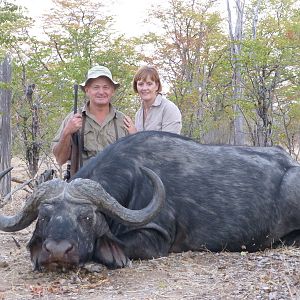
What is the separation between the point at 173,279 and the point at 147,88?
9.16 ft

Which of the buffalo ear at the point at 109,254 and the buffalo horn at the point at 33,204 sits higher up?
the buffalo horn at the point at 33,204

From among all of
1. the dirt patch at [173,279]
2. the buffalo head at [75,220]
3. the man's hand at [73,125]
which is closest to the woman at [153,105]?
the man's hand at [73,125]

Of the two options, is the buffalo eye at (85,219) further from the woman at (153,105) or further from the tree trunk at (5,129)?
the tree trunk at (5,129)

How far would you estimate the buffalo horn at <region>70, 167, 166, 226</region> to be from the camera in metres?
4.66

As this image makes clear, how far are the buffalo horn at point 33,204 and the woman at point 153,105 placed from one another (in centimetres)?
232

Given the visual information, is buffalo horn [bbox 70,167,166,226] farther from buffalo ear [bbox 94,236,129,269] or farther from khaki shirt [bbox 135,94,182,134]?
khaki shirt [bbox 135,94,182,134]

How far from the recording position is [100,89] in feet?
21.8

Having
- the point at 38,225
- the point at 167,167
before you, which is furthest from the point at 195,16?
the point at 38,225

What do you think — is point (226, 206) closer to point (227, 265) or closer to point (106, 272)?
point (227, 265)

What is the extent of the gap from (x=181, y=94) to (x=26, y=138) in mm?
5788

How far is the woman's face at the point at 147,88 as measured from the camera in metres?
6.77

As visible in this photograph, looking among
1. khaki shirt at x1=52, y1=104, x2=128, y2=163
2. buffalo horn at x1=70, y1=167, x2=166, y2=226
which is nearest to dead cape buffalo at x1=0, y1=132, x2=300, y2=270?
buffalo horn at x1=70, y1=167, x2=166, y2=226

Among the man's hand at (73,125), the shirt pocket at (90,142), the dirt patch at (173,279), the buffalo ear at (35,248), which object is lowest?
the dirt patch at (173,279)

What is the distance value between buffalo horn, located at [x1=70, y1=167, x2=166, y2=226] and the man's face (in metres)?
2.11
